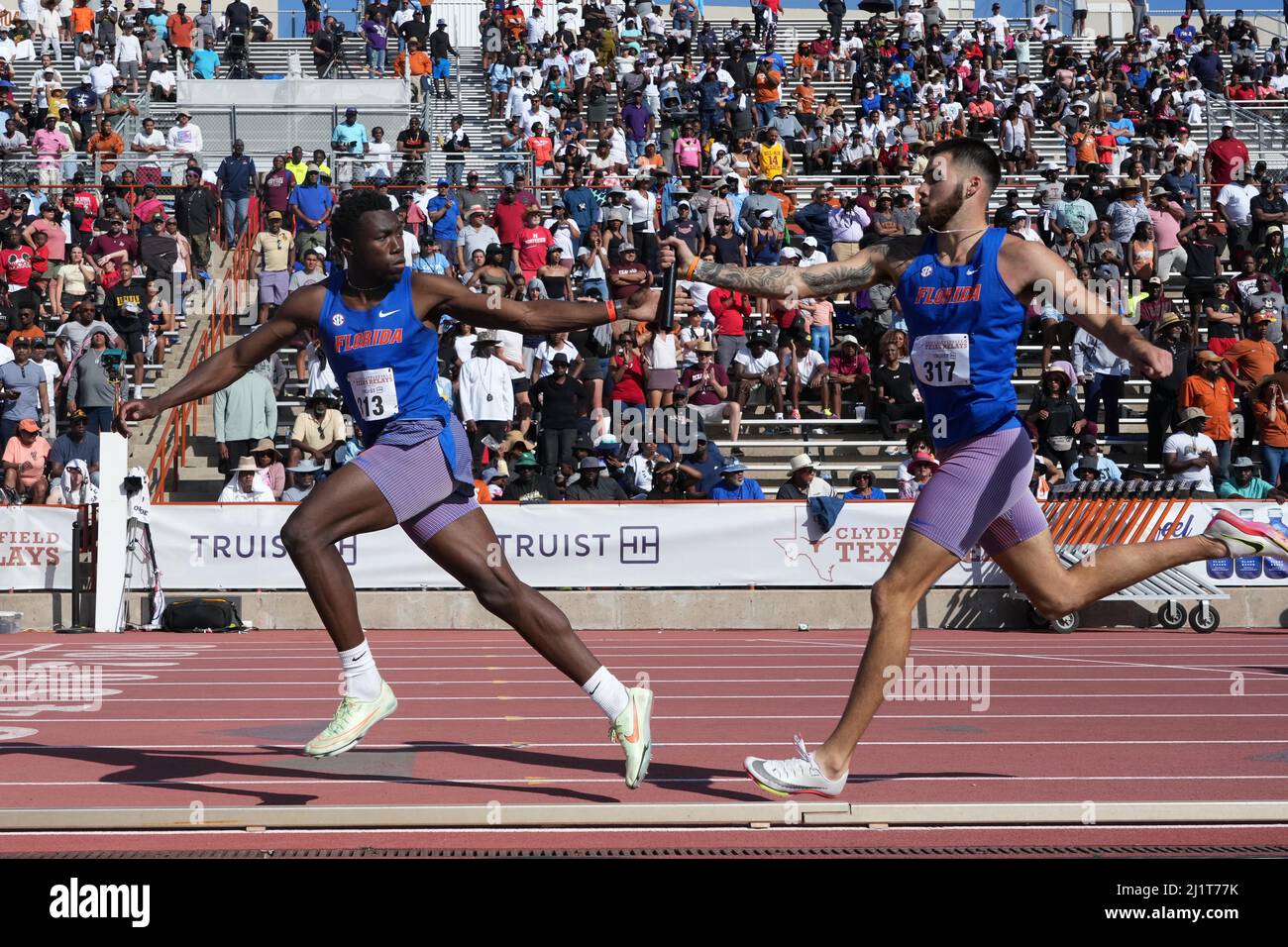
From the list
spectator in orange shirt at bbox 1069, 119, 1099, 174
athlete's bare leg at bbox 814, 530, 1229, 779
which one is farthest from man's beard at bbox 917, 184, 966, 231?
spectator in orange shirt at bbox 1069, 119, 1099, 174

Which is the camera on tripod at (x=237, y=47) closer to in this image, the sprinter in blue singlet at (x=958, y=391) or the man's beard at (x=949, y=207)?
the sprinter in blue singlet at (x=958, y=391)

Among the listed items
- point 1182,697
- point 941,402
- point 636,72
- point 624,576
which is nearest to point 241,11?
point 636,72

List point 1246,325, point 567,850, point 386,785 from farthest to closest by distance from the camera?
point 1246,325 < point 386,785 < point 567,850

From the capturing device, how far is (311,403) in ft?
62.3

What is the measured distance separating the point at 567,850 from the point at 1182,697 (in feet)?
20.7

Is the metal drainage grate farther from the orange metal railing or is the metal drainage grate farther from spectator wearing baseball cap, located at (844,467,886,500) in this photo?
spectator wearing baseball cap, located at (844,467,886,500)

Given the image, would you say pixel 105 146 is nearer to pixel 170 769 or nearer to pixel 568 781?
pixel 170 769

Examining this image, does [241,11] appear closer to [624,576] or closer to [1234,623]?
[624,576]

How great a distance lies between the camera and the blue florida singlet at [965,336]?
20.8 ft

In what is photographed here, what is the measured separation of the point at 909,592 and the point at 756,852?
4.10 feet

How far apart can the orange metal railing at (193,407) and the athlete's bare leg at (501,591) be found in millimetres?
10503

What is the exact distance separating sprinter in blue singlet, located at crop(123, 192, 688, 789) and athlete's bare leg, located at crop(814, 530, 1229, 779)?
0.89 meters

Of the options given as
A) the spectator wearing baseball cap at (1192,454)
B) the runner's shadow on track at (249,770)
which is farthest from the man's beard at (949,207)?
the spectator wearing baseball cap at (1192,454)

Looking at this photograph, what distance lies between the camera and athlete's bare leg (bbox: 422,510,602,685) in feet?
22.1
